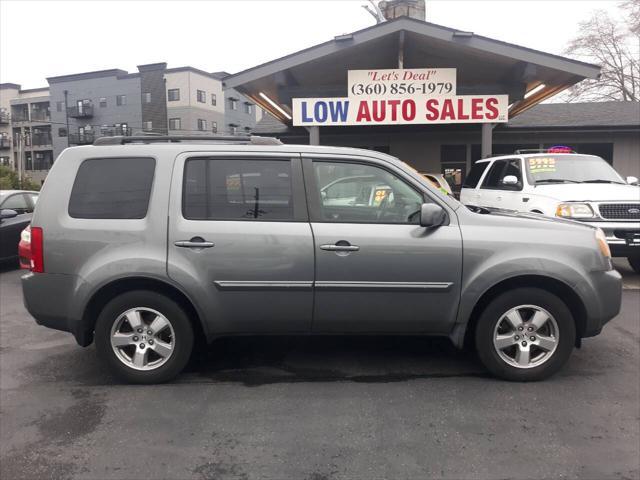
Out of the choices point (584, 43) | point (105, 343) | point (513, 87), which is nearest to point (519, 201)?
point (513, 87)

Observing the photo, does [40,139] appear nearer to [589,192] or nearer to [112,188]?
[589,192]

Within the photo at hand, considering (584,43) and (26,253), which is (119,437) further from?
(584,43)

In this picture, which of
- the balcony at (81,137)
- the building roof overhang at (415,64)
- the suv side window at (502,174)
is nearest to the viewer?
the suv side window at (502,174)

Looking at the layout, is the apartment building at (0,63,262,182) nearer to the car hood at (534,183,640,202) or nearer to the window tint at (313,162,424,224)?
the car hood at (534,183,640,202)

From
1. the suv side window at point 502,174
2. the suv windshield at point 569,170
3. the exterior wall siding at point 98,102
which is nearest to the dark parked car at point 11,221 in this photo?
the suv side window at point 502,174

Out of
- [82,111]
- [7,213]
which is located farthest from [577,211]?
[82,111]

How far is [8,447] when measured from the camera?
3240mm

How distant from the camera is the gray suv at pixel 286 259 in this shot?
392cm

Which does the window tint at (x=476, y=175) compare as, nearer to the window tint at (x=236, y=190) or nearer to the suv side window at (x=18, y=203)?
the window tint at (x=236, y=190)

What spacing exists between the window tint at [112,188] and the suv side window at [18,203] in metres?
6.66

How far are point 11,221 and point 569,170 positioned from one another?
9296 millimetres

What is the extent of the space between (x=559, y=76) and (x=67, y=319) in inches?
Result: 436

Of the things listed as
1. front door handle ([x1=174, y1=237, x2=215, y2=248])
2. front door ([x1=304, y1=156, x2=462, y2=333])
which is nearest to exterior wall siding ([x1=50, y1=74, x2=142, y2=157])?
front door handle ([x1=174, y1=237, x2=215, y2=248])

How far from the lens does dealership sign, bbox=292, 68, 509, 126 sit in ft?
38.1
